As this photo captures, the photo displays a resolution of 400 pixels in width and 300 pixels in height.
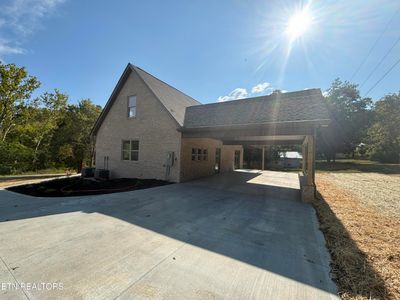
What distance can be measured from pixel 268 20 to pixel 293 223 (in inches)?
310

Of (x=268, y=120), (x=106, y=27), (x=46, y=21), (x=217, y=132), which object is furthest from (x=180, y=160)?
(x=46, y=21)

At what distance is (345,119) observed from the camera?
102 ft

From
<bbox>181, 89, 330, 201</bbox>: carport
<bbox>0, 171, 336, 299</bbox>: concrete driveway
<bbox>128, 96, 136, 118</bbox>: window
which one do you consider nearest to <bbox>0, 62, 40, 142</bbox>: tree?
<bbox>128, 96, 136, 118</bbox>: window

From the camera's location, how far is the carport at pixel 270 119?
7410 millimetres

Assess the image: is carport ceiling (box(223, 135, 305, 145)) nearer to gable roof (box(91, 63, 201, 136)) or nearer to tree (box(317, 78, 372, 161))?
gable roof (box(91, 63, 201, 136))

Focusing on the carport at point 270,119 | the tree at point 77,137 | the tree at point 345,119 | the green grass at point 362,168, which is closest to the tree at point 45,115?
the tree at point 77,137

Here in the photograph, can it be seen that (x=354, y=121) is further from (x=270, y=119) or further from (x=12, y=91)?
(x=12, y=91)

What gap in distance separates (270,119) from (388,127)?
3333 cm

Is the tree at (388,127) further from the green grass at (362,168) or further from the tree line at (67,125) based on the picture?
the green grass at (362,168)

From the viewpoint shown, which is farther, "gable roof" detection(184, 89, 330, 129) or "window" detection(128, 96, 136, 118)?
"window" detection(128, 96, 136, 118)

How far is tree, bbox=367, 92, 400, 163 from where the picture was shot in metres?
28.6

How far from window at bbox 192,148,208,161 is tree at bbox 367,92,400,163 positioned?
31.9 meters

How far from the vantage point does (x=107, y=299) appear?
215 cm

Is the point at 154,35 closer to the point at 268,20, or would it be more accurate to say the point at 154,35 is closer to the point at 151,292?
the point at 268,20
